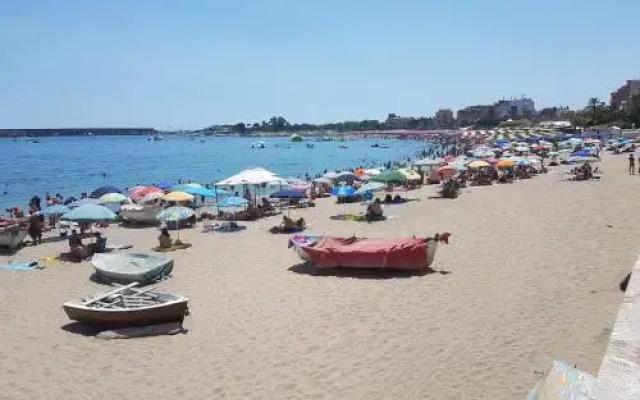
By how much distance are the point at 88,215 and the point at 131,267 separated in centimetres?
426

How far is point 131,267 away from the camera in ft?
44.4

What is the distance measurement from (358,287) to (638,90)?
139 metres

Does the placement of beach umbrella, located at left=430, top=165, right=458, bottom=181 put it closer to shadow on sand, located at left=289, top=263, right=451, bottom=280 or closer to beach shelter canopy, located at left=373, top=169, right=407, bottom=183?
beach shelter canopy, located at left=373, top=169, right=407, bottom=183

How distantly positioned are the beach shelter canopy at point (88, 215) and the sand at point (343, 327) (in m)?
1.70

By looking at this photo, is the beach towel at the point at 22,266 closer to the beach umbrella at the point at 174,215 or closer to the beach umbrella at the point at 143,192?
the beach umbrella at the point at 174,215

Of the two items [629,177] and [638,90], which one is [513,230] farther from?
[638,90]

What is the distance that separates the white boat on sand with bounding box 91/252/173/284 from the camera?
43.2 feet

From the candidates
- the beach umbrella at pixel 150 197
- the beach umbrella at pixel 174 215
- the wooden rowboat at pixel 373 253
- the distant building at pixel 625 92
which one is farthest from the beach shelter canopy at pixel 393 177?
the distant building at pixel 625 92

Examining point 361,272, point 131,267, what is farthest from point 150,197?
point 361,272

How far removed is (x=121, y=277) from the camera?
13.3 meters

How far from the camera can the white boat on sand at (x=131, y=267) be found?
1318 cm

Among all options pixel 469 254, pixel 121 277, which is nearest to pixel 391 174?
pixel 469 254

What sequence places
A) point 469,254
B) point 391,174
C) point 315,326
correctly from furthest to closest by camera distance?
point 391,174 → point 469,254 → point 315,326

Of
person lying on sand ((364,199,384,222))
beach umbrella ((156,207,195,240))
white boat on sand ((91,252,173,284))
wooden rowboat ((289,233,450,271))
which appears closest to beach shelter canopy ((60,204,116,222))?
beach umbrella ((156,207,195,240))
